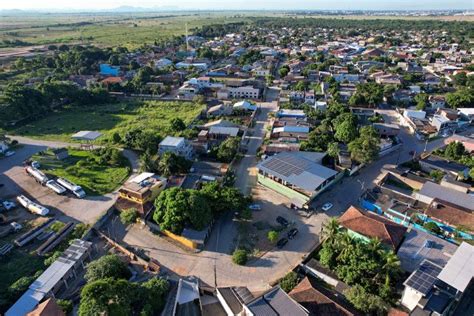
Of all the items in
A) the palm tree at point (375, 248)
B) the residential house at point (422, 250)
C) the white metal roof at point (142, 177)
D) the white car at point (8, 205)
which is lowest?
the white car at point (8, 205)

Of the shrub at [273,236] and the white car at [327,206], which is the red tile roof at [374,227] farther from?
the shrub at [273,236]

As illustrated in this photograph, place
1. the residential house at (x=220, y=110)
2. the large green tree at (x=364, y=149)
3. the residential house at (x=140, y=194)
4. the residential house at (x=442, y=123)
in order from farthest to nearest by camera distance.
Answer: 1. the residential house at (x=220, y=110)
2. the residential house at (x=442, y=123)
3. the large green tree at (x=364, y=149)
4. the residential house at (x=140, y=194)

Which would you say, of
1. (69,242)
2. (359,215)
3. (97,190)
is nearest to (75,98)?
(97,190)

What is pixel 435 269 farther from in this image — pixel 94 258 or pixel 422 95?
pixel 422 95

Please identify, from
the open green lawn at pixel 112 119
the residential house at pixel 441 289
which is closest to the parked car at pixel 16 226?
the open green lawn at pixel 112 119

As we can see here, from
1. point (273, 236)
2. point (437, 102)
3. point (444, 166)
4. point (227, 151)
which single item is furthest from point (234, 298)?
point (437, 102)

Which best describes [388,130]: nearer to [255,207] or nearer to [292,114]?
[292,114]
